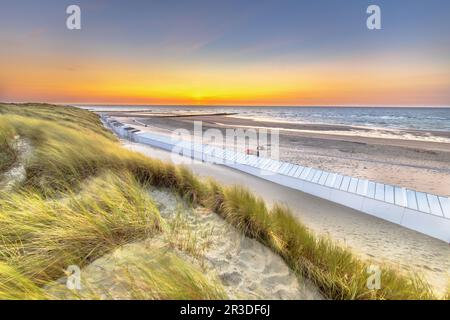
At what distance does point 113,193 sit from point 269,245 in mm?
2100

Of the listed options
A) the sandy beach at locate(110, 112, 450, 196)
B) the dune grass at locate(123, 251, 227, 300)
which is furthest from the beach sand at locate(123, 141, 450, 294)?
the sandy beach at locate(110, 112, 450, 196)

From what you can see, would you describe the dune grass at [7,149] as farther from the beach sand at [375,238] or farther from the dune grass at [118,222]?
the beach sand at [375,238]

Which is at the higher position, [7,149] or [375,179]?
[7,149]

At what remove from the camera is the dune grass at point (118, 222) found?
2168 millimetres

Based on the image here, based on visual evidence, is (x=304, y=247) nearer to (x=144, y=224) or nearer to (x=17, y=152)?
(x=144, y=224)

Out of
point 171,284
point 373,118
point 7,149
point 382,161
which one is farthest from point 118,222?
point 373,118

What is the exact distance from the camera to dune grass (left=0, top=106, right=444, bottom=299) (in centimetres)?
217

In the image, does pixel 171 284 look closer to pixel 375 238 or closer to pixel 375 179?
pixel 375 238

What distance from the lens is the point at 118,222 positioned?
2703 millimetres

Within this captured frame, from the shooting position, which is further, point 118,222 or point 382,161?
point 382,161

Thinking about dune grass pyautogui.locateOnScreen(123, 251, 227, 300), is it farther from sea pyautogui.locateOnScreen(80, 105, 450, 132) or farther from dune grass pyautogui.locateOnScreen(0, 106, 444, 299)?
sea pyautogui.locateOnScreen(80, 105, 450, 132)

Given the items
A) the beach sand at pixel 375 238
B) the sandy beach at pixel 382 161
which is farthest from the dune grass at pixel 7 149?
the sandy beach at pixel 382 161
